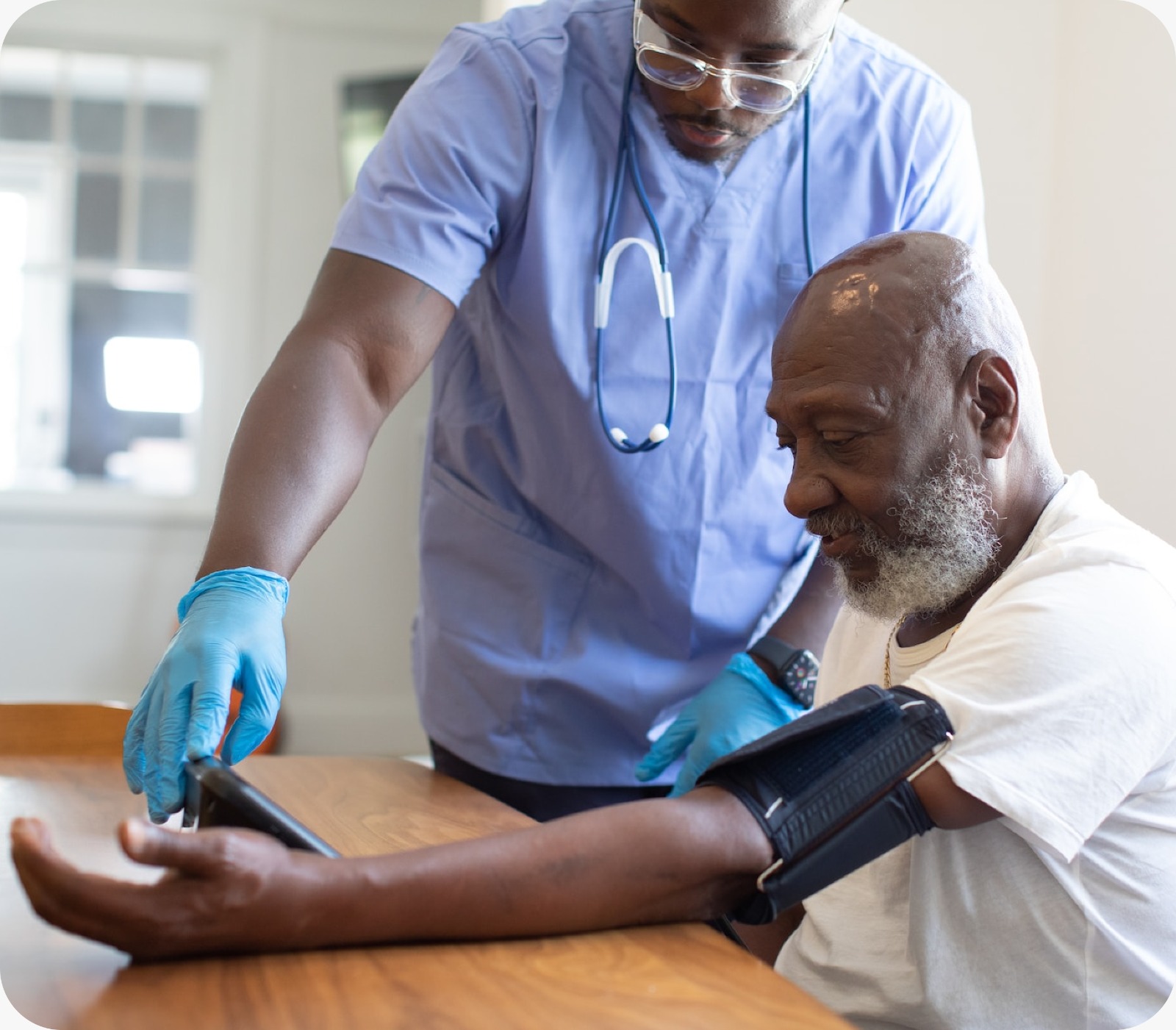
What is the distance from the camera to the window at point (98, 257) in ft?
16.0

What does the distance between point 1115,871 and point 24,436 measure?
4919 mm

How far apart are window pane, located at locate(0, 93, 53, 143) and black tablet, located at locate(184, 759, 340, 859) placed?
4.90 meters

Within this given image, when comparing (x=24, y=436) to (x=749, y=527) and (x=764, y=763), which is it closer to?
(x=749, y=527)

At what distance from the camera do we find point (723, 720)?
135 centimetres

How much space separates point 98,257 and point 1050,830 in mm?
4863

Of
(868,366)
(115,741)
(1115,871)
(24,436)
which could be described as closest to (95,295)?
(24,436)

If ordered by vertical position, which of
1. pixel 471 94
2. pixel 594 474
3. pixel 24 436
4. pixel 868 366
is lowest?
pixel 24 436

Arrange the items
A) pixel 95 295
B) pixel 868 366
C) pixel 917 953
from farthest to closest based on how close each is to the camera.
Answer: pixel 95 295, pixel 868 366, pixel 917 953

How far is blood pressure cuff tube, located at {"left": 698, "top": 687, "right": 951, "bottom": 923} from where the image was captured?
2.89 feet

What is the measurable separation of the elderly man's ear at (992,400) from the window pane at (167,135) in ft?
14.5

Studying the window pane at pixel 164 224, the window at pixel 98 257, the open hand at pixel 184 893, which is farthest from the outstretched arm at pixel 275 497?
the window pane at pixel 164 224

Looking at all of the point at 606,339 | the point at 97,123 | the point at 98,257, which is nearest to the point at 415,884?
the point at 606,339

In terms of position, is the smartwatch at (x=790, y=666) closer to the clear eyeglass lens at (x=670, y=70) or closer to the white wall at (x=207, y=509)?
the clear eyeglass lens at (x=670, y=70)

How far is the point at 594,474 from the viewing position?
145cm
